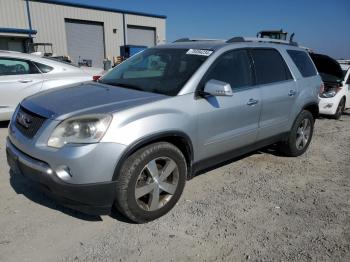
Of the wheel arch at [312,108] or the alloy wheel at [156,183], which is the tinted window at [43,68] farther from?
the wheel arch at [312,108]

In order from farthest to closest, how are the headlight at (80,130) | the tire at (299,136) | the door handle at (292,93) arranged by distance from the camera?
the tire at (299,136) → the door handle at (292,93) → the headlight at (80,130)

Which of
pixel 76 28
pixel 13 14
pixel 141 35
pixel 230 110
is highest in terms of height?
pixel 13 14

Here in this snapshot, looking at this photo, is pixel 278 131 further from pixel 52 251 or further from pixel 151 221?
pixel 52 251

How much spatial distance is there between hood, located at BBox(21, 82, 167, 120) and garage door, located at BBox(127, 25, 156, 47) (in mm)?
33346

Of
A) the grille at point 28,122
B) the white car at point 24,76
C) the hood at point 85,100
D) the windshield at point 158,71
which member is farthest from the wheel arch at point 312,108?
the white car at point 24,76

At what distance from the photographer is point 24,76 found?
6797 mm

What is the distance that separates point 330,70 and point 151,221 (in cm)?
738

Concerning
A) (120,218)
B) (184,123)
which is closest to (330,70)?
(184,123)

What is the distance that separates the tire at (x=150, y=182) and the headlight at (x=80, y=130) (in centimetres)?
37

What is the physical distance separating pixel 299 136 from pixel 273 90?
4.31ft

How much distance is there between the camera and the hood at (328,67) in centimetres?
857

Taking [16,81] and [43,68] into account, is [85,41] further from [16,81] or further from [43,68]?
[16,81]

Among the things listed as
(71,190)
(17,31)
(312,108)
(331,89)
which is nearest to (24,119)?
(71,190)

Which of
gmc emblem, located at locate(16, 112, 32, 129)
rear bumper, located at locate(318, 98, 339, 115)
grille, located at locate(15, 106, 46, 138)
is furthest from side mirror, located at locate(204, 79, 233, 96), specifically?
rear bumper, located at locate(318, 98, 339, 115)
